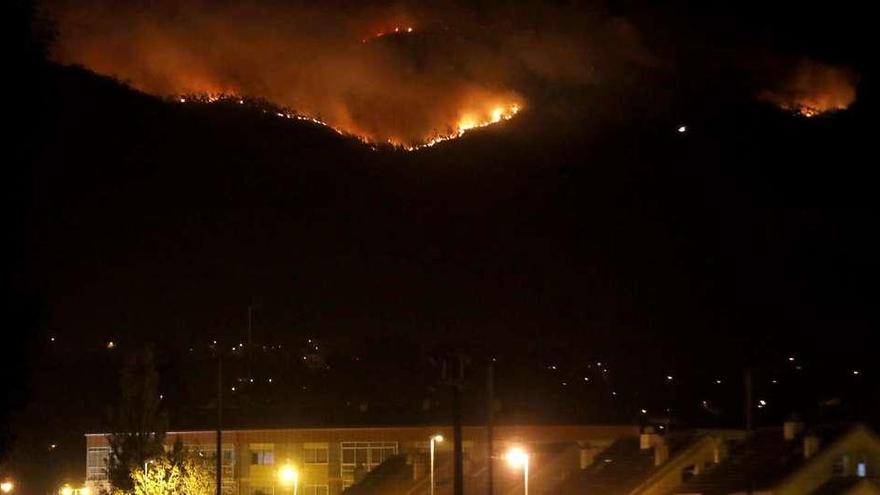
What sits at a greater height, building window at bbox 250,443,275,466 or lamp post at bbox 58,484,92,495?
building window at bbox 250,443,275,466

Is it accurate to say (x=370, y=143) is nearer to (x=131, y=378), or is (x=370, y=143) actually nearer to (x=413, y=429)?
(x=413, y=429)

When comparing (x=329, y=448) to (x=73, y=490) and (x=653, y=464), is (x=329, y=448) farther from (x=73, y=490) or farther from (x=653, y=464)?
(x=653, y=464)

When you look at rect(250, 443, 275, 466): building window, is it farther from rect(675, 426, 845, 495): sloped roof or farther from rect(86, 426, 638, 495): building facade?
rect(675, 426, 845, 495): sloped roof

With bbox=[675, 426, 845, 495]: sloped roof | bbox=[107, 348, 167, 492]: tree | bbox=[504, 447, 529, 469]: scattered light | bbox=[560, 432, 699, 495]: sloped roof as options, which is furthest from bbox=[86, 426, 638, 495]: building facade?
bbox=[675, 426, 845, 495]: sloped roof

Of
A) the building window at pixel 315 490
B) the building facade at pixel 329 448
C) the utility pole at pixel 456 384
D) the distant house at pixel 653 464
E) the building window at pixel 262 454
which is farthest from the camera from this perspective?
the building window at pixel 262 454

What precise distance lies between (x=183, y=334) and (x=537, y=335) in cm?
3321

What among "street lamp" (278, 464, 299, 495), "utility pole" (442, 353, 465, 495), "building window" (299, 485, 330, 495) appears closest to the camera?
"utility pole" (442, 353, 465, 495)

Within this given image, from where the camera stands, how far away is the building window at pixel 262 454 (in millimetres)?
88375

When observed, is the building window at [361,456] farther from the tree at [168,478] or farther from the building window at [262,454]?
A: the tree at [168,478]

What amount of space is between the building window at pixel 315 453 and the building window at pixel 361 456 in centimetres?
106

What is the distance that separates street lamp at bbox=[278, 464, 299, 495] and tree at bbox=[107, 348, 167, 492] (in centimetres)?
941

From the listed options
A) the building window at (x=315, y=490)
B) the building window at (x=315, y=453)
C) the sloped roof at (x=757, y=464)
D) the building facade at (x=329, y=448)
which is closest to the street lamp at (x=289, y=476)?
the building facade at (x=329, y=448)

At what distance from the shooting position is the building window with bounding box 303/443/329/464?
8675 centimetres

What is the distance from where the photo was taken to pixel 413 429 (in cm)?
8481
